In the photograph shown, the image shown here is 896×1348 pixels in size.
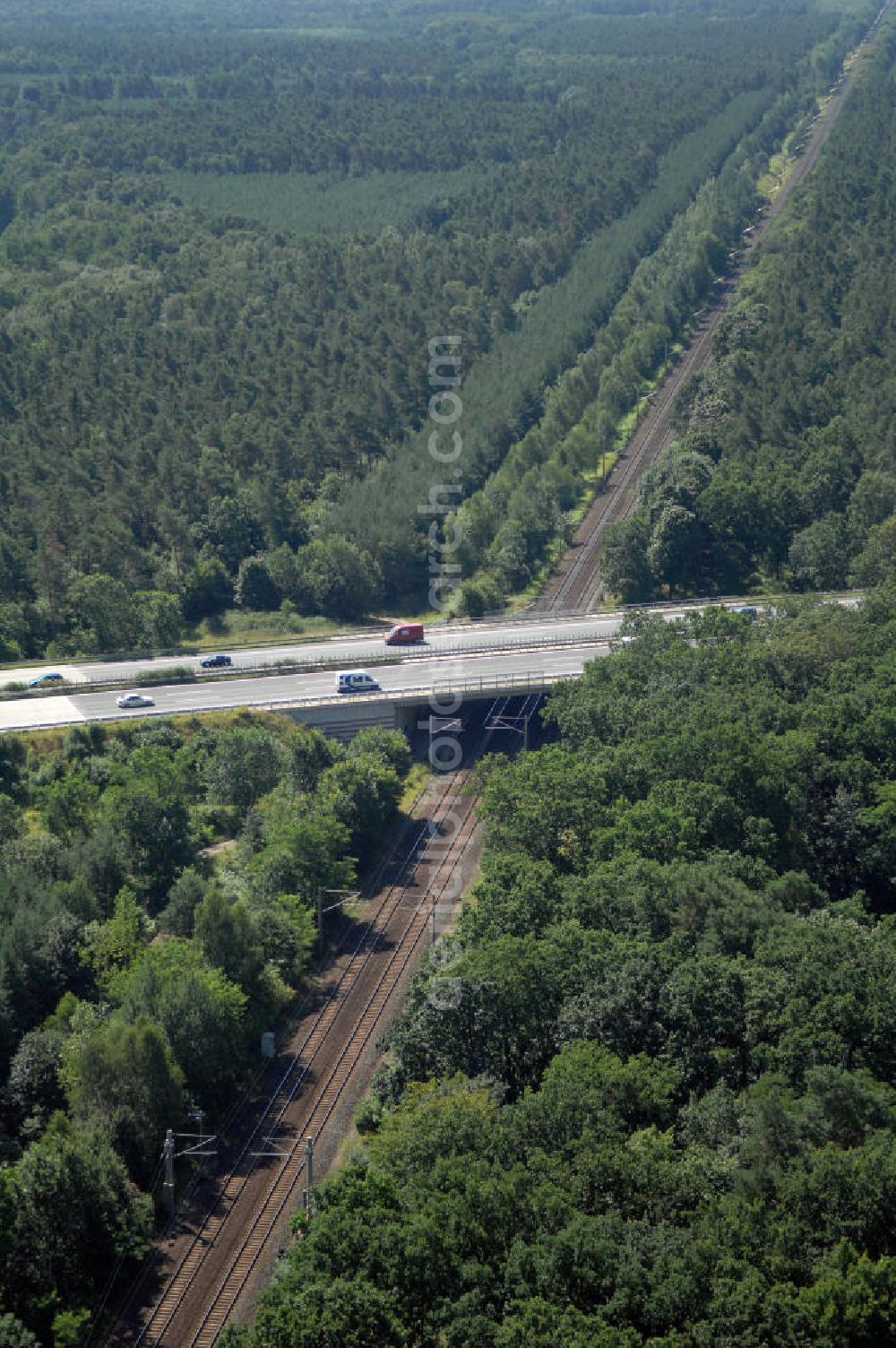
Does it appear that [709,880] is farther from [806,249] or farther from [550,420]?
[806,249]

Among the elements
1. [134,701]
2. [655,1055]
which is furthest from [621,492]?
[655,1055]

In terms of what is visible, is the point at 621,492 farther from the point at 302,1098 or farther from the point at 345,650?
the point at 302,1098

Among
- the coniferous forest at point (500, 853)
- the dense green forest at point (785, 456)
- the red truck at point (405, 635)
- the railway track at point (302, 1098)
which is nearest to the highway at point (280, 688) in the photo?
the coniferous forest at point (500, 853)

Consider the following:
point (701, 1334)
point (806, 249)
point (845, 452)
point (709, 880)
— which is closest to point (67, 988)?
point (709, 880)

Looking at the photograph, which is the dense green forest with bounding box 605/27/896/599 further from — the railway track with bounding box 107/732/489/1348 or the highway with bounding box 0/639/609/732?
the railway track with bounding box 107/732/489/1348

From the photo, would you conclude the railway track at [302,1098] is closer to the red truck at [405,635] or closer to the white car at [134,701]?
the red truck at [405,635]
